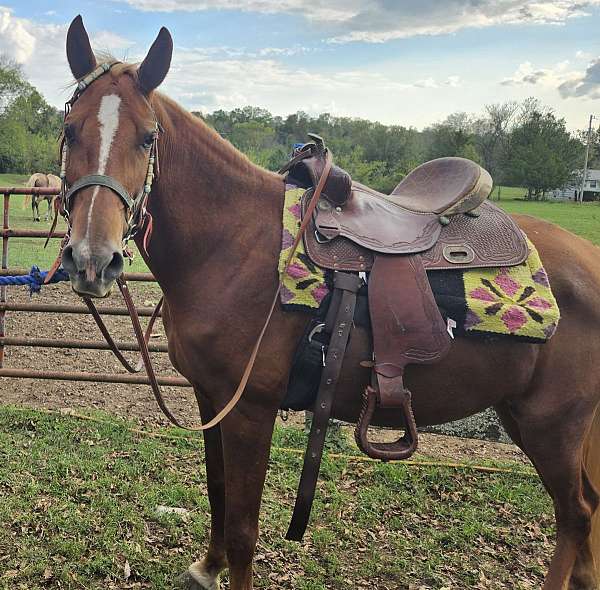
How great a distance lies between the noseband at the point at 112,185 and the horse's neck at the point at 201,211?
0.12m

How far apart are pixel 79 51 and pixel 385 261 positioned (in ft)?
4.38

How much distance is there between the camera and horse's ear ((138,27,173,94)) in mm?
1846

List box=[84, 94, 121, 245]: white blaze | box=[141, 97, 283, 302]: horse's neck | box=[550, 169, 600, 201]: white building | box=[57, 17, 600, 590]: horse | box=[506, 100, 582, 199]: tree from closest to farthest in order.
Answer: box=[84, 94, 121, 245]: white blaze < box=[57, 17, 600, 590]: horse < box=[141, 97, 283, 302]: horse's neck < box=[506, 100, 582, 199]: tree < box=[550, 169, 600, 201]: white building

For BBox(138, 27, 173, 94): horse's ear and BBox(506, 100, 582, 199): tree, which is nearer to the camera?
BBox(138, 27, 173, 94): horse's ear

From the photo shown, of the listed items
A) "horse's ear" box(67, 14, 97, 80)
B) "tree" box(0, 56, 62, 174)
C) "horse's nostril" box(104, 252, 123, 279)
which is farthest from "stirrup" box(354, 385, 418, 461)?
"tree" box(0, 56, 62, 174)

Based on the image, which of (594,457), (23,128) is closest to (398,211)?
(594,457)

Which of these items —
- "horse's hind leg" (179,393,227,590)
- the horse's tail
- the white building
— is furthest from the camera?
the white building

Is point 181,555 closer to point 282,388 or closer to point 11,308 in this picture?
point 282,388

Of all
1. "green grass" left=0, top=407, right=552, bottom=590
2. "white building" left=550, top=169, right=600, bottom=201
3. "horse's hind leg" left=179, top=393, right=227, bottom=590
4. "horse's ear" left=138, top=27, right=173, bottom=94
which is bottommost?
"green grass" left=0, top=407, right=552, bottom=590

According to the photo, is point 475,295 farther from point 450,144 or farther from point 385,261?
point 450,144

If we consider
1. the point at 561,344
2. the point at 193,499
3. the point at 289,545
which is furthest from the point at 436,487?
the point at 561,344

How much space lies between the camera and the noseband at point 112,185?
173cm

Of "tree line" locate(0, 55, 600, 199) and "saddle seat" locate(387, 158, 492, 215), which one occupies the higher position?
"tree line" locate(0, 55, 600, 199)

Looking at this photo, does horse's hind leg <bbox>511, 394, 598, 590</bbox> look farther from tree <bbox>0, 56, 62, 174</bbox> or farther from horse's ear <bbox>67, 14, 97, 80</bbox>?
tree <bbox>0, 56, 62, 174</bbox>
